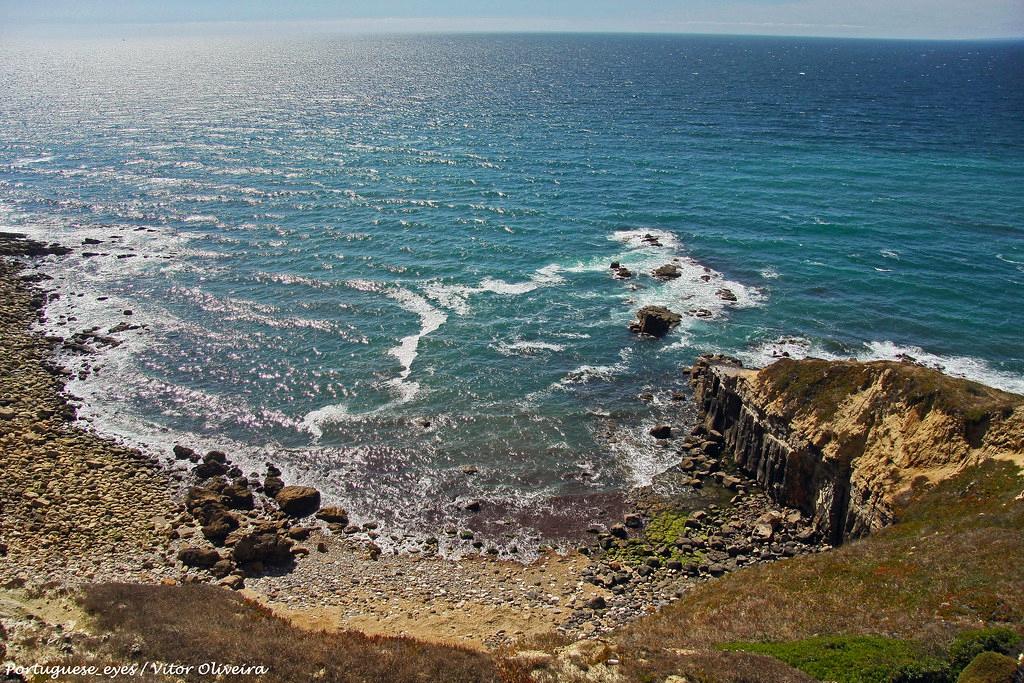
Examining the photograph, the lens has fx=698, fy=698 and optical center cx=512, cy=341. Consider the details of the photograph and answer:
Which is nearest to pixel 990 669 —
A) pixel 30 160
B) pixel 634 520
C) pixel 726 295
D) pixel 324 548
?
pixel 634 520

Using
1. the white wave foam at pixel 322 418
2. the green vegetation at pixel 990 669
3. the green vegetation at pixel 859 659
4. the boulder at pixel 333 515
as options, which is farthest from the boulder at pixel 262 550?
the green vegetation at pixel 990 669

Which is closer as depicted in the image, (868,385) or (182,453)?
(868,385)

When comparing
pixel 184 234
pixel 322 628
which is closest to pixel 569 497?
pixel 322 628

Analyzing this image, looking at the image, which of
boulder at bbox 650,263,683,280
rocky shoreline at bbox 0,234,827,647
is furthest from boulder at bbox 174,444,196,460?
boulder at bbox 650,263,683,280

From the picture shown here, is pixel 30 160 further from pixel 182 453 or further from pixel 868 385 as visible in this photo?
pixel 868 385

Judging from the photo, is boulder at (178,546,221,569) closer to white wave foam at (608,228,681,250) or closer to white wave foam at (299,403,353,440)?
white wave foam at (299,403,353,440)
